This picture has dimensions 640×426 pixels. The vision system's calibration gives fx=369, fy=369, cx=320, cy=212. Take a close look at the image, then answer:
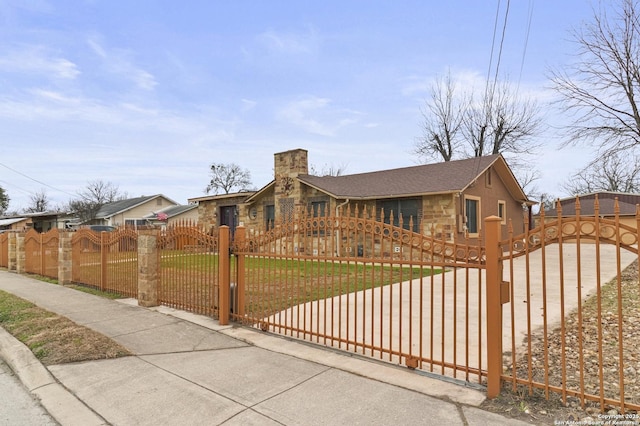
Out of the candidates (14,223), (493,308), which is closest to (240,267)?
(493,308)

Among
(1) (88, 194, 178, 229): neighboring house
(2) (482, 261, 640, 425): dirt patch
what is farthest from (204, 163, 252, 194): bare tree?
(2) (482, 261, 640, 425): dirt patch

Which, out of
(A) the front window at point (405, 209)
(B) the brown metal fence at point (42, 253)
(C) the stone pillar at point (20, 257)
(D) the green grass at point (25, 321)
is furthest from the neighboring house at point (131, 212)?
(D) the green grass at point (25, 321)

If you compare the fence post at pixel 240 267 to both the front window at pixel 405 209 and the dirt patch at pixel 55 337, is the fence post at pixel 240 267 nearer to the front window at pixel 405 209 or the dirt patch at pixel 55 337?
the dirt patch at pixel 55 337

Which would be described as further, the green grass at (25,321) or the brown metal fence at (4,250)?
the brown metal fence at (4,250)

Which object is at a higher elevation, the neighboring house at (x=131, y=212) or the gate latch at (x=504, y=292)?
the neighboring house at (x=131, y=212)

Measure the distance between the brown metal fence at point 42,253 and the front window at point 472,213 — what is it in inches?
→ 586

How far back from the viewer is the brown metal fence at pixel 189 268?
6469 mm

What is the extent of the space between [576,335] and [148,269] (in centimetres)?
748

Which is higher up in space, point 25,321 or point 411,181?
point 411,181

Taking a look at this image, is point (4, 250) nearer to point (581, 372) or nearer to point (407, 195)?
point (407, 195)

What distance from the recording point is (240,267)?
232 inches

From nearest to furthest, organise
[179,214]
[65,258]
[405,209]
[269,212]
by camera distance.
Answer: [65,258] < [405,209] < [269,212] < [179,214]

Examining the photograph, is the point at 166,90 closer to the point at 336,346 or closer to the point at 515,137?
the point at 336,346

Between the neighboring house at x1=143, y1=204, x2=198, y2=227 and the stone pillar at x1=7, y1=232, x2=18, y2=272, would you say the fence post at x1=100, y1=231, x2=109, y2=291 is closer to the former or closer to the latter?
the stone pillar at x1=7, y1=232, x2=18, y2=272
